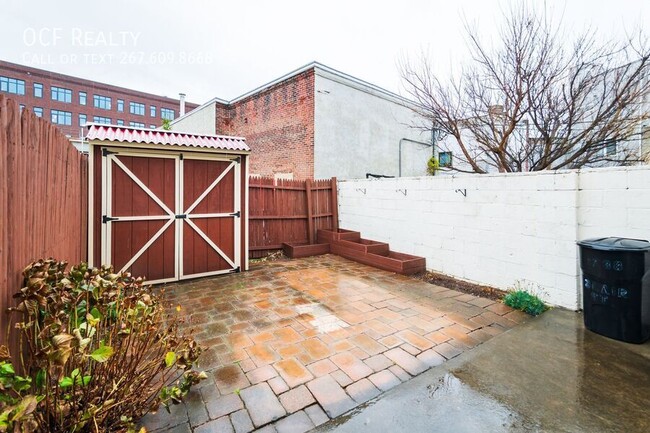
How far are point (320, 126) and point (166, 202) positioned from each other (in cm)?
596

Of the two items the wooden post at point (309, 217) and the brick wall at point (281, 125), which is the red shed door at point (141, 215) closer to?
the wooden post at point (309, 217)

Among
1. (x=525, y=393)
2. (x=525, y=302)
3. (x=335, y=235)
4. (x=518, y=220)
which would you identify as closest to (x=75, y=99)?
(x=335, y=235)

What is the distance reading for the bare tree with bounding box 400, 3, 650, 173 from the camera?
5.83 m

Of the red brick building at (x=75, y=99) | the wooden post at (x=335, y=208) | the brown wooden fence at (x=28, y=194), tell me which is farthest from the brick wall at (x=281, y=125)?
the red brick building at (x=75, y=99)

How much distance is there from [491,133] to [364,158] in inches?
191

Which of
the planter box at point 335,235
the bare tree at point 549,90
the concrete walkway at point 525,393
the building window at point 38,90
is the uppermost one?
the building window at point 38,90

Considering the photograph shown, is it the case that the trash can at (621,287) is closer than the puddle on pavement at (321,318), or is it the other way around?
the trash can at (621,287)

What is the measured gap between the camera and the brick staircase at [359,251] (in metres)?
5.95

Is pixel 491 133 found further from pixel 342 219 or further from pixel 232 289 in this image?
pixel 232 289

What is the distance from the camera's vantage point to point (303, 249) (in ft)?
24.3

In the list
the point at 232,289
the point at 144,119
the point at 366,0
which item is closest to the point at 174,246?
the point at 232,289

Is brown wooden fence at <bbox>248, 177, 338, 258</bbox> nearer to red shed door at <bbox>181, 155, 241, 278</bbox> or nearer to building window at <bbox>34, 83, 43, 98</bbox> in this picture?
red shed door at <bbox>181, 155, 241, 278</bbox>

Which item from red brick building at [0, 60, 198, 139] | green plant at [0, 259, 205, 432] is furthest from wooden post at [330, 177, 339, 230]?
red brick building at [0, 60, 198, 139]

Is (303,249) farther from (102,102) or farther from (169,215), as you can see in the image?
(102,102)
